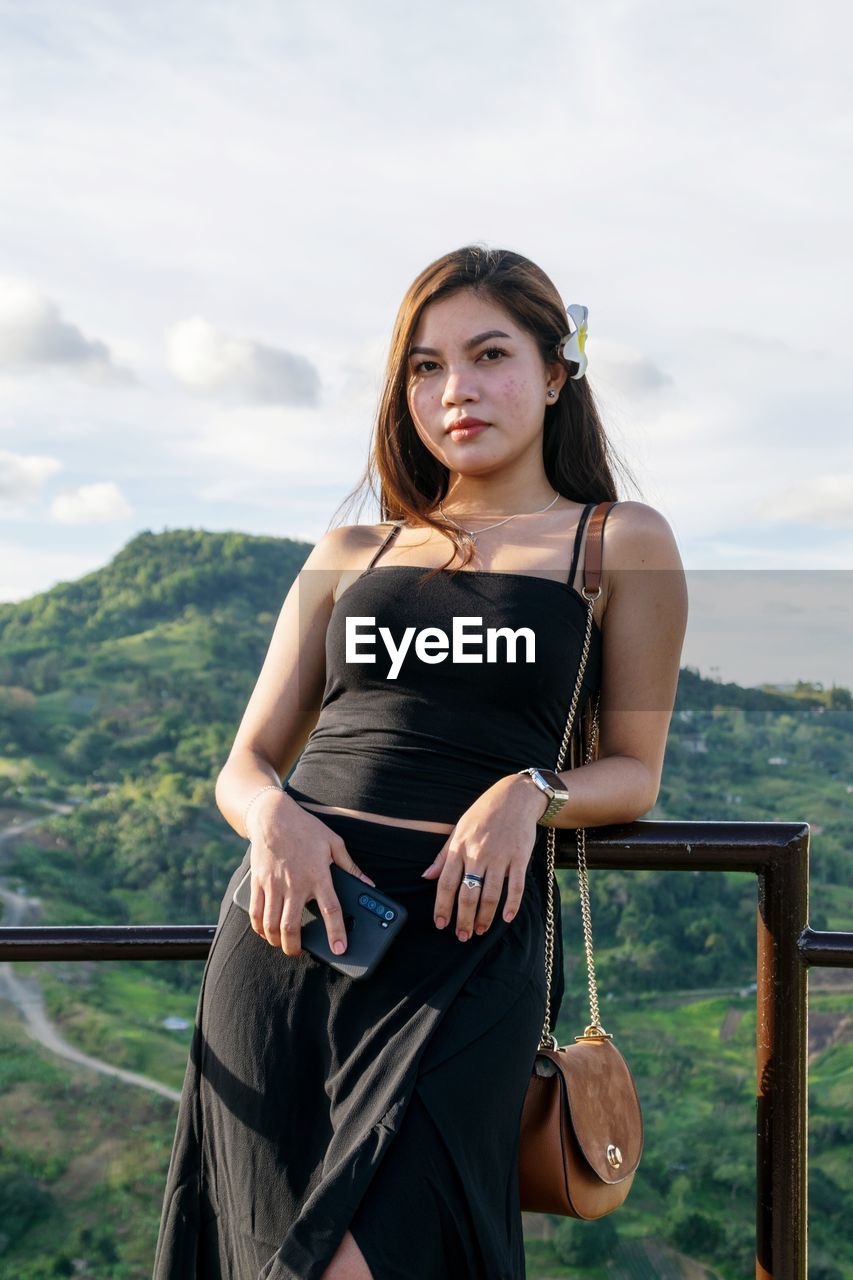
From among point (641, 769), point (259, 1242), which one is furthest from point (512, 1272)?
point (641, 769)

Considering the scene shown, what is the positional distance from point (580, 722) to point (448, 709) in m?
0.24

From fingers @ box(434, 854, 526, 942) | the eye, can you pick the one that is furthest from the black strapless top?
the eye

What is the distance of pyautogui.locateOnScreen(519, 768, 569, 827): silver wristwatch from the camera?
1.56 m

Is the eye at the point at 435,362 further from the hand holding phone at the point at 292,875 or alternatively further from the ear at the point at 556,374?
the hand holding phone at the point at 292,875

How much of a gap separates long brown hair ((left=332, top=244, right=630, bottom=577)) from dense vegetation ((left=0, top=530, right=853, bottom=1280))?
37.6 ft

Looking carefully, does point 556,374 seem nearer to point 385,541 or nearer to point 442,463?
point 442,463

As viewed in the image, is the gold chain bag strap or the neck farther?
the neck

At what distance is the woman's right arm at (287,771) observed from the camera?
1525 millimetres

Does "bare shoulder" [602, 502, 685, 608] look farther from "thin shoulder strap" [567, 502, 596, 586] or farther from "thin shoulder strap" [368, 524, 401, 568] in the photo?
"thin shoulder strap" [368, 524, 401, 568]

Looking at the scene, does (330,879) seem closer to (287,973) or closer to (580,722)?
(287,973)

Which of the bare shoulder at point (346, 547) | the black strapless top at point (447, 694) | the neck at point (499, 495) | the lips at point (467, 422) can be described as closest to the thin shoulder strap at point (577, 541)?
the black strapless top at point (447, 694)

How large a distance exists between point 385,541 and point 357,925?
0.71m

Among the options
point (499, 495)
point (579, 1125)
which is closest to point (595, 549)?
point (499, 495)

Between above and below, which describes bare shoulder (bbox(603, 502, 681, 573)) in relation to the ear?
below
